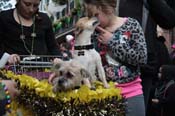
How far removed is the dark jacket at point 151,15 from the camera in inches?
160

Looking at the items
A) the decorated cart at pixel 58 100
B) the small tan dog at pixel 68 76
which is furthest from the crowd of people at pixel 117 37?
the small tan dog at pixel 68 76

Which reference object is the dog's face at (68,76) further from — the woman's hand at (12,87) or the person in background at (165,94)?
the person in background at (165,94)

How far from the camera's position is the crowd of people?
11.7 ft

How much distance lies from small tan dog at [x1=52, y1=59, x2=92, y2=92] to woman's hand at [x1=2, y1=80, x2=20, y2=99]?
0.89 feet

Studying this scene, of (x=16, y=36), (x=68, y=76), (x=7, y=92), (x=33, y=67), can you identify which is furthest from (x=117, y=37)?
(x=7, y=92)

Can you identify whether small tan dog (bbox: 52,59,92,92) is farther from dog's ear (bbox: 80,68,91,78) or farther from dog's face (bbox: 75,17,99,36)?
dog's face (bbox: 75,17,99,36)

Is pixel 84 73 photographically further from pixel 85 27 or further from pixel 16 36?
pixel 16 36

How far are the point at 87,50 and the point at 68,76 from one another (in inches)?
15.0

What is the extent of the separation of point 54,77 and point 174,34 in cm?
762

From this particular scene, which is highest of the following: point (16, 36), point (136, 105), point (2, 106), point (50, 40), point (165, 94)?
point (2, 106)

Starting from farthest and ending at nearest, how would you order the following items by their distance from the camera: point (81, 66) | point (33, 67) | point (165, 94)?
point (165, 94) < point (33, 67) < point (81, 66)

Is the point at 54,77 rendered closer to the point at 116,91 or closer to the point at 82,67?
the point at 82,67

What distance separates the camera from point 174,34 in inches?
407

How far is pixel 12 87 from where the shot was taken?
3074mm
